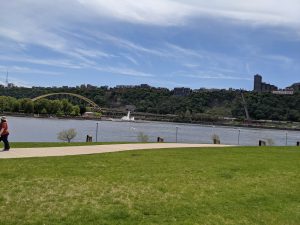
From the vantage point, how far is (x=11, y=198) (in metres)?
9.59

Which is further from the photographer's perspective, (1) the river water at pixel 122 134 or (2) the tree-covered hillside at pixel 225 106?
(2) the tree-covered hillside at pixel 225 106

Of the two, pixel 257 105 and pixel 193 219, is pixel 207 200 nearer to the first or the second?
pixel 193 219

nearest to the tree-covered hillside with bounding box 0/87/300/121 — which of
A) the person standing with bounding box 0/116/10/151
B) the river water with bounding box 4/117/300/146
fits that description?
the river water with bounding box 4/117/300/146

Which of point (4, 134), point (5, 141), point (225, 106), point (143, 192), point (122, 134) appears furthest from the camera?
point (225, 106)

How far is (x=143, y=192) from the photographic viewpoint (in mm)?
10633

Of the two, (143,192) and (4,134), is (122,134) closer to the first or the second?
(4,134)

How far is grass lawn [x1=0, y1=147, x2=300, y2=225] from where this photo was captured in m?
8.94

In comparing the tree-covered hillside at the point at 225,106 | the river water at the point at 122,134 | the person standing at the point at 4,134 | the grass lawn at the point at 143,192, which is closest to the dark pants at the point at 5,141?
the person standing at the point at 4,134

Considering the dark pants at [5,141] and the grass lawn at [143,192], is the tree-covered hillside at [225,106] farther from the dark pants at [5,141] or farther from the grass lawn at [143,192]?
the grass lawn at [143,192]

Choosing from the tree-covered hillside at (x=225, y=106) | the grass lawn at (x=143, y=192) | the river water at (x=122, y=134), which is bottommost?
the river water at (x=122, y=134)

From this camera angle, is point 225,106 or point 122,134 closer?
point 122,134

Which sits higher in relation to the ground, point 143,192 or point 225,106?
point 225,106

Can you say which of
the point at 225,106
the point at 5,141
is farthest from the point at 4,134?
the point at 225,106

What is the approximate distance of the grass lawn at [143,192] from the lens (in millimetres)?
8938
